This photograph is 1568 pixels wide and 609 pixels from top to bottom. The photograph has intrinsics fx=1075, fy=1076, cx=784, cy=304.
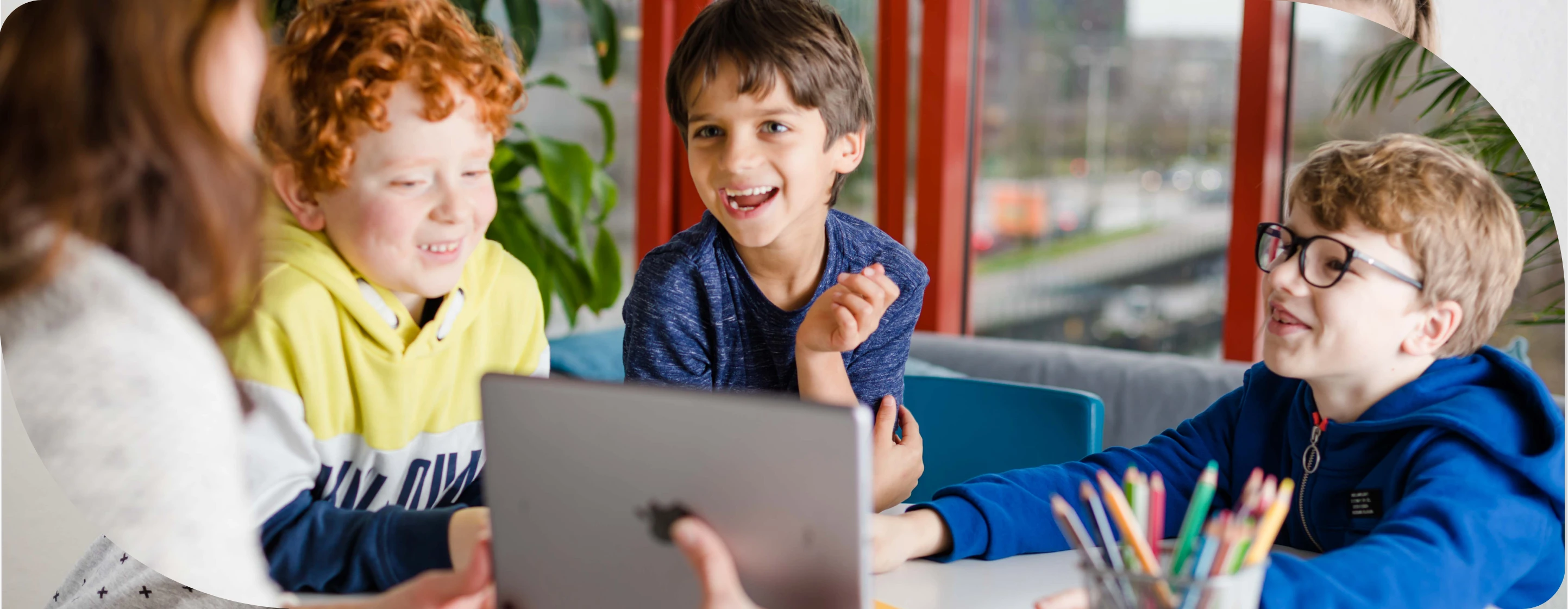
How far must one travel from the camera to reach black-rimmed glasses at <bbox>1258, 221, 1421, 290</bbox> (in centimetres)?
64

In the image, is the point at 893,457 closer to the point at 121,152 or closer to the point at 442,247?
the point at 442,247

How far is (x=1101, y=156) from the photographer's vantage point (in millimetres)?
980

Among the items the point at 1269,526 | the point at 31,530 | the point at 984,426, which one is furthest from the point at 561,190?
the point at 31,530

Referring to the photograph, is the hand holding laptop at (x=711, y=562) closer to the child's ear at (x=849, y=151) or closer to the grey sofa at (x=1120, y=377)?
the child's ear at (x=849, y=151)

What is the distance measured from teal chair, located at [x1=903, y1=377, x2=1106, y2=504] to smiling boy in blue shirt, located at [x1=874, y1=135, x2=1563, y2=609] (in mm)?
270

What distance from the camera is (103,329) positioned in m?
0.62

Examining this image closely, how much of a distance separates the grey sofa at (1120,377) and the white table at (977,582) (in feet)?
1.26

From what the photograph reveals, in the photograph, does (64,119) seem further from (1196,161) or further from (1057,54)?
(1196,161)

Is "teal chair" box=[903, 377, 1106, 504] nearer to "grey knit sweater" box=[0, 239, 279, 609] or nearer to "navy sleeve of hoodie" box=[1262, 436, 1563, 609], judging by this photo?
"navy sleeve of hoodie" box=[1262, 436, 1563, 609]

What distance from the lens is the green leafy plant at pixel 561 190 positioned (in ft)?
2.55

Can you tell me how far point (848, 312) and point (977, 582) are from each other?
0.20 metres

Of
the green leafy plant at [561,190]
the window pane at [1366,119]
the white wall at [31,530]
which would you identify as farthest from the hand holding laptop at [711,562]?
the white wall at [31,530]

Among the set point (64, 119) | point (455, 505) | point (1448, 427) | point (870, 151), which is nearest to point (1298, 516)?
point (1448, 427)

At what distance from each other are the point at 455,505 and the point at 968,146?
498 mm
